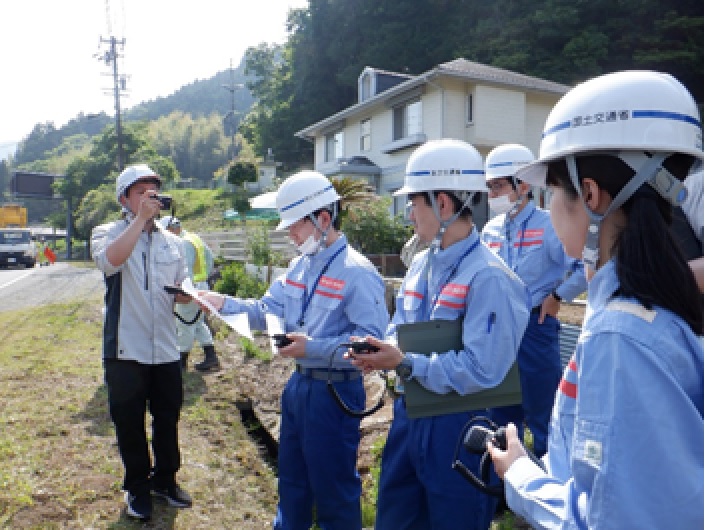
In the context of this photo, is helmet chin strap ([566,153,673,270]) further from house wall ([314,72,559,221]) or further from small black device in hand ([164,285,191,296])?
house wall ([314,72,559,221])

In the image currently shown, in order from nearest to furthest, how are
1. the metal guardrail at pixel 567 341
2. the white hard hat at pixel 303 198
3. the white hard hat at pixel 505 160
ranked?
the white hard hat at pixel 303 198 → the white hard hat at pixel 505 160 → the metal guardrail at pixel 567 341

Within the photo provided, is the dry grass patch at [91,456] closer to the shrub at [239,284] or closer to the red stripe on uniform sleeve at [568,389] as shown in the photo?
the red stripe on uniform sleeve at [568,389]

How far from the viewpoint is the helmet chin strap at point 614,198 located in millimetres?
1214

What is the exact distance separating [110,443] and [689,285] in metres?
4.95

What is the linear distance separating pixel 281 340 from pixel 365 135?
2378 cm

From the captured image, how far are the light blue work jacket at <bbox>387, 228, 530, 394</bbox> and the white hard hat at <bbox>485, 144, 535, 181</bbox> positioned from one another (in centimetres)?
176

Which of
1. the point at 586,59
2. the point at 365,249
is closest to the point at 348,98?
the point at 586,59

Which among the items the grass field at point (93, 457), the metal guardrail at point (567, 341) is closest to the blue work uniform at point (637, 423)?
the grass field at point (93, 457)

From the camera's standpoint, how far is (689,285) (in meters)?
1.15

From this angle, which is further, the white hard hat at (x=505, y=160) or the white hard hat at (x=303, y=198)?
the white hard hat at (x=505, y=160)

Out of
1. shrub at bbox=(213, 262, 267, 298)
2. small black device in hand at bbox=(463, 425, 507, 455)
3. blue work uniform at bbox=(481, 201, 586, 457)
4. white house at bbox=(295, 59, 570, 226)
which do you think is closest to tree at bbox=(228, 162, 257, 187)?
white house at bbox=(295, 59, 570, 226)

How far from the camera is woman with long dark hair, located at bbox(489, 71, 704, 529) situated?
1052 millimetres

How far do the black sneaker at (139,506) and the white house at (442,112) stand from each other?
15008mm

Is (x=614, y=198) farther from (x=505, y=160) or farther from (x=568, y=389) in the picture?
(x=505, y=160)
